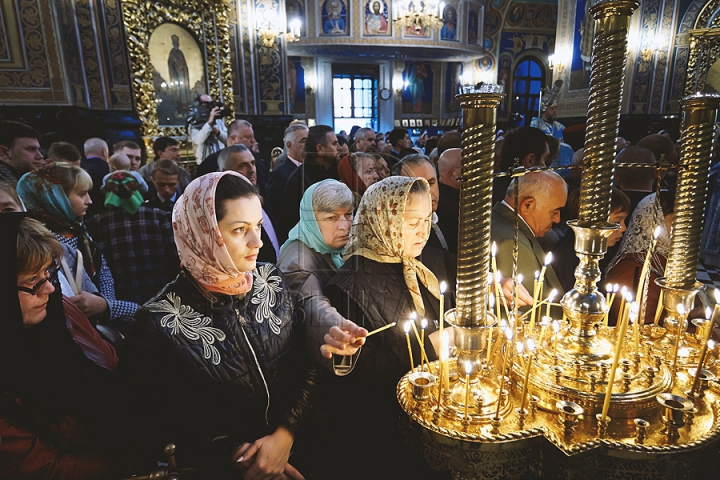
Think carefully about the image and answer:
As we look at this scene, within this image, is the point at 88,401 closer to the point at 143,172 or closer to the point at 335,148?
the point at 335,148

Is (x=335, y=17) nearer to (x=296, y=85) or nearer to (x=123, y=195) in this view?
(x=296, y=85)

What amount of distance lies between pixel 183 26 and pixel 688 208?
9.11 meters

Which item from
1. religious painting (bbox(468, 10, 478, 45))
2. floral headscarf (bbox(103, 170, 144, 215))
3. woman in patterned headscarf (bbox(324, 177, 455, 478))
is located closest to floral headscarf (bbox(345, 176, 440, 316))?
woman in patterned headscarf (bbox(324, 177, 455, 478))

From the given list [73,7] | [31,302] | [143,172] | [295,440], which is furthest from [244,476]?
[73,7]

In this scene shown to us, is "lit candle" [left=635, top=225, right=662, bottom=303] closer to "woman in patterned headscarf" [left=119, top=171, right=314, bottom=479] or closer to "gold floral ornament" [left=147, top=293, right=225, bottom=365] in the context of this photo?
"woman in patterned headscarf" [left=119, top=171, right=314, bottom=479]

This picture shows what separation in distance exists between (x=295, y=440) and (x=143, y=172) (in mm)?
3907

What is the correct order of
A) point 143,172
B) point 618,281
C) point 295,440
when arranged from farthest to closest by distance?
point 143,172 < point 618,281 < point 295,440

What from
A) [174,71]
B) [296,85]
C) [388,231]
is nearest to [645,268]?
[388,231]

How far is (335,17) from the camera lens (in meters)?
14.7

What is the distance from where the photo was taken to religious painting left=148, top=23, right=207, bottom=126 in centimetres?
772

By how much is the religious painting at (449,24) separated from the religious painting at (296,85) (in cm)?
586

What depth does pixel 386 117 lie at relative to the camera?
725 inches

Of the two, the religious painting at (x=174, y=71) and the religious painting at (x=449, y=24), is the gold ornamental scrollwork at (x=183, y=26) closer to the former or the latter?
the religious painting at (x=174, y=71)

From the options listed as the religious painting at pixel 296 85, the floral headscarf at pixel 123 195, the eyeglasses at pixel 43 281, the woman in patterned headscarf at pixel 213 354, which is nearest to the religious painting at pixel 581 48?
the religious painting at pixel 296 85
